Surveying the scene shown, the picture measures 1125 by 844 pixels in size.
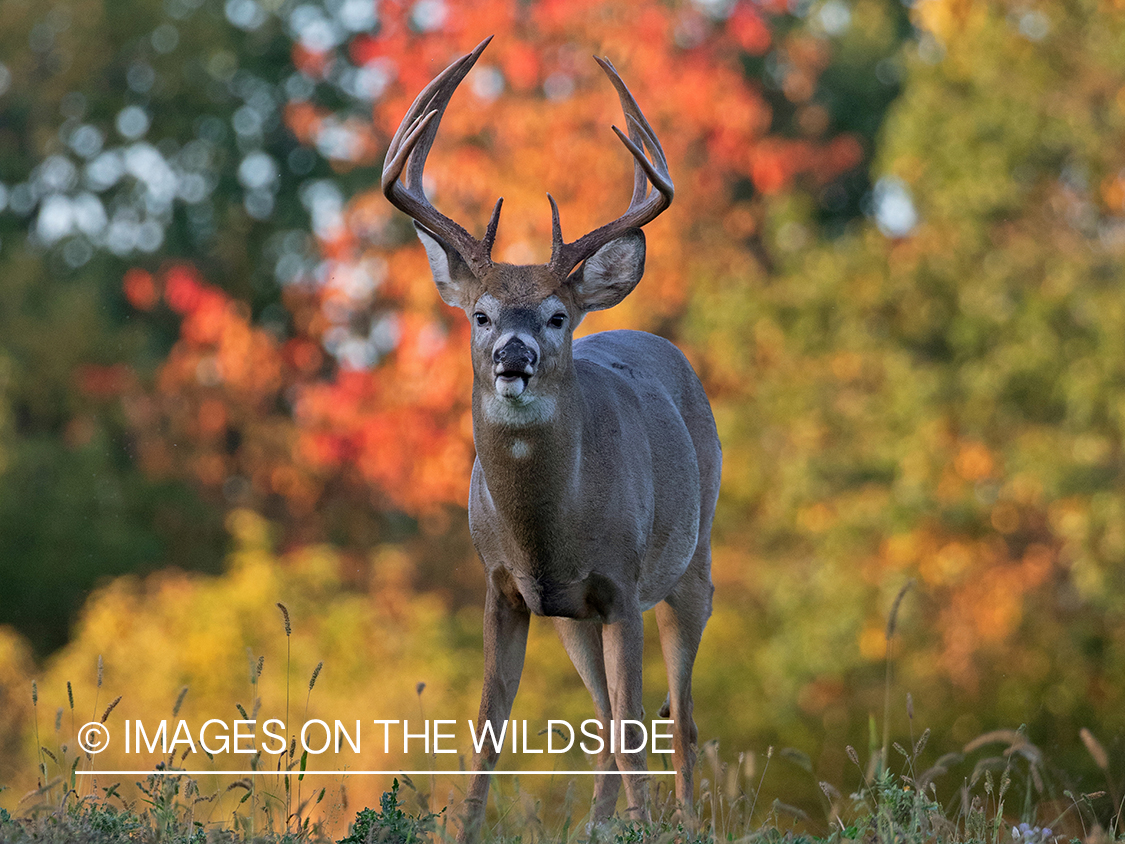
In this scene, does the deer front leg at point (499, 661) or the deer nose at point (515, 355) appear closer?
the deer nose at point (515, 355)

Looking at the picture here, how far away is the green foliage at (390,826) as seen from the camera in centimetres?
383

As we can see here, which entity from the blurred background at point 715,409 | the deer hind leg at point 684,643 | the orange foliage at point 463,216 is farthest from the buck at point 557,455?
the orange foliage at point 463,216

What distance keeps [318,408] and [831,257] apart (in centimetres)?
493

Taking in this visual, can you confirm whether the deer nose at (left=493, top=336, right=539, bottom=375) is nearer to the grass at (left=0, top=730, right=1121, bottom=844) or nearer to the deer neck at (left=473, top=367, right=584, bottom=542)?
the deer neck at (left=473, top=367, right=584, bottom=542)

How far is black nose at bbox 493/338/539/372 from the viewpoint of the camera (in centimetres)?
397

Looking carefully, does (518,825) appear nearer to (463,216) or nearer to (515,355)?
(515,355)

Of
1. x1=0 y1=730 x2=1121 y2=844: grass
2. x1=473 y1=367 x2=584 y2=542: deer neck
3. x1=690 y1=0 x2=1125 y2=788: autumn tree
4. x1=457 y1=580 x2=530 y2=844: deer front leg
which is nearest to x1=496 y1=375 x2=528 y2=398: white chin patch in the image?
x1=473 y1=367 x2=584 y2=542: deer neck

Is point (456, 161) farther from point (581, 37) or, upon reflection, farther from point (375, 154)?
point (375, 154)

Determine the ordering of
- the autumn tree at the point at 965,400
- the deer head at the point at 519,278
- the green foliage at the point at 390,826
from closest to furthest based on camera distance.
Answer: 1. the green foliage at the point at 390,826
2. the deer head at the point at 519,278
3. the autumn tree at the point at 965,400

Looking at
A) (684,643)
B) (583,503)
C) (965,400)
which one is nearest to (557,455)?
(583,503)

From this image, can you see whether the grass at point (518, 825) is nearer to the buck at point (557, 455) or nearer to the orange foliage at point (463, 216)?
the buck at point (557, 455)

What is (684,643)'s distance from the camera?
5.51 m

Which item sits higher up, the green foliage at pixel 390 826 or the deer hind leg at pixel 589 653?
the deer hind leg at pixel 589 653

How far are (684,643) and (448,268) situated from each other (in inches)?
72.1
